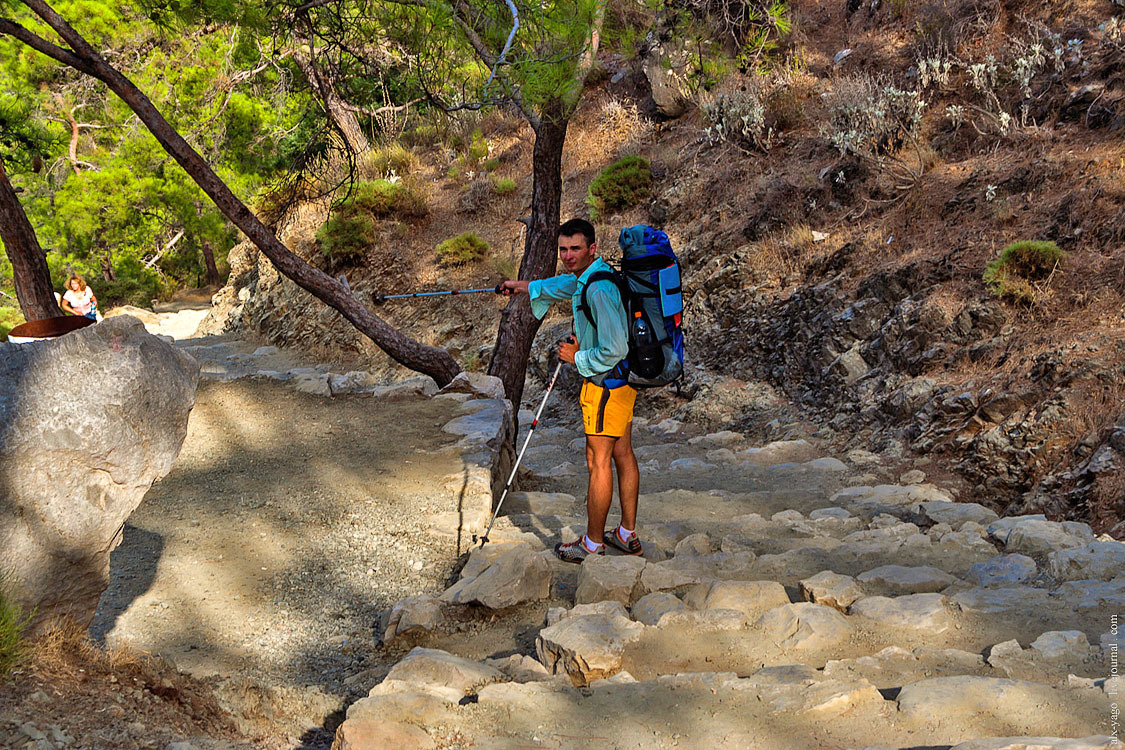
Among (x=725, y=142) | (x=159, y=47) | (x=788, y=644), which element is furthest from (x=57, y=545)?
(x=159, y=47)

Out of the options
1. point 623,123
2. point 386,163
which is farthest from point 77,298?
point 623,123

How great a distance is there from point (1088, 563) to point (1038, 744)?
2130 millimetres

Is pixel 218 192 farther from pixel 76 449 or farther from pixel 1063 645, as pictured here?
pixel 1063 645

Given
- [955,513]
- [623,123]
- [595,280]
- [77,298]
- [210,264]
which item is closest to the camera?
[595,280]

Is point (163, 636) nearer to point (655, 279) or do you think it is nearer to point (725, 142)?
point (655, 279)

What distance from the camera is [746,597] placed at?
12.0 ft

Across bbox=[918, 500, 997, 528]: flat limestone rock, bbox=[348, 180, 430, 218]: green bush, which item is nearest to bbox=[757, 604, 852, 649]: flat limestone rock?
bbox=[918, 500, 997, 528]: flat limestone rock

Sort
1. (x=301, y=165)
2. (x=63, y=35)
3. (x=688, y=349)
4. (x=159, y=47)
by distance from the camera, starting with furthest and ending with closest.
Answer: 1. (x=159, y=47)
2. (x=688, y=349)
3. (x=301, y=165)
4. (x=63, y=35)

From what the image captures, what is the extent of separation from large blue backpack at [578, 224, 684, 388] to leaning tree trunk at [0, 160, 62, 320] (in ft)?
22.6

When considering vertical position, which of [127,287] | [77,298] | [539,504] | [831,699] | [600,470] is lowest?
[539,504]

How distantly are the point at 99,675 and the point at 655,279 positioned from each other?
9.67 ft

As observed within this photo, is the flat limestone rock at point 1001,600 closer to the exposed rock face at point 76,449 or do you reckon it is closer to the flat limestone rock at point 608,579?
the flat limestone rock at point 608,579

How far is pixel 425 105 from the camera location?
35.3ft

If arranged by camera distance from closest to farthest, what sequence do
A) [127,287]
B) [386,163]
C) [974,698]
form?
[974,698], [386,163], [127,287]
